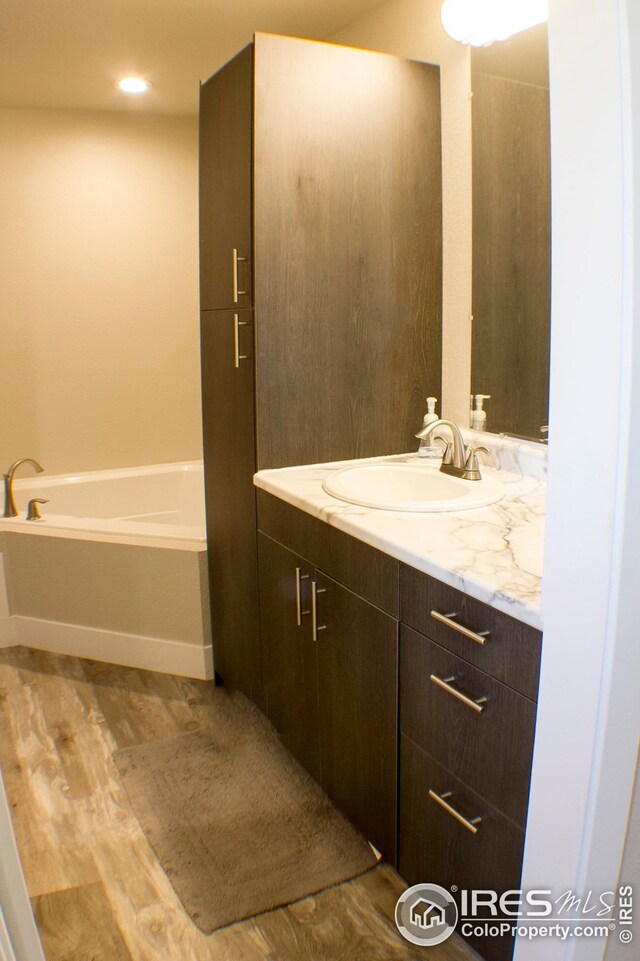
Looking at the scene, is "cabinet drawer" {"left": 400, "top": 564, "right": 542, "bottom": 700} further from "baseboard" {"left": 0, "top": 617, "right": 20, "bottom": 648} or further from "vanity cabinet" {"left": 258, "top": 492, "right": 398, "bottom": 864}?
"baseboard" {"left": 0, "top": 617, "right": 20, "bottom": 648}

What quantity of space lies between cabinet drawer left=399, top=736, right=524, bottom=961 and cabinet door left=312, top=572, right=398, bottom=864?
56 millimetres

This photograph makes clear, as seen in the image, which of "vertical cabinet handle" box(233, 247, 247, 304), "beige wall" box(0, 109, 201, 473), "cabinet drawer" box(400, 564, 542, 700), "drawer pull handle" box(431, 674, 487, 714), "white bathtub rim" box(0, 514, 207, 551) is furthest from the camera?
"beige wall" box(0, 109, 201, 473)

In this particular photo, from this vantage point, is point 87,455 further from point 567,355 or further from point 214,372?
point 567,355

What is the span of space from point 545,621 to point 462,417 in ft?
4.37

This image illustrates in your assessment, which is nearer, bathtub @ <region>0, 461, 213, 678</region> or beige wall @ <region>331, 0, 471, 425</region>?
beige wall @ <region>331, 0, 471, 425</region>

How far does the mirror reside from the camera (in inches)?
76.2

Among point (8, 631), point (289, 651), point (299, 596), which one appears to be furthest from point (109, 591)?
point (299, 596)

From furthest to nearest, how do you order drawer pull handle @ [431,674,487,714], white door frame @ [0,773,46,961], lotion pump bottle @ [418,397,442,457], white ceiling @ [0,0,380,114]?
1. white ceiling @ [0,0,380,114]
2. lotion pump bottle @ [418,397,442,457]
3. drawer pull handle @ [431,674,487,714]
4. white door frame @ [0,773,46,961]

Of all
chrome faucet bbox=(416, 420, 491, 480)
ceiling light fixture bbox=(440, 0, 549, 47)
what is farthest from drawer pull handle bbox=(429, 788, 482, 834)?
ceiling light fixture bbox=(440, 0, 549, 47)

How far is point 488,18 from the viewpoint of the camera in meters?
1.97

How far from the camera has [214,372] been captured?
8.00 feet

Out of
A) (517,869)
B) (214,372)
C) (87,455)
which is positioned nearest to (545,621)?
(517,869)

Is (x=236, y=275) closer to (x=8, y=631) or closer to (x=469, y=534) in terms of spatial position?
(x=469, y=534)

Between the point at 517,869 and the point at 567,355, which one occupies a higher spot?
the point at 567,355
